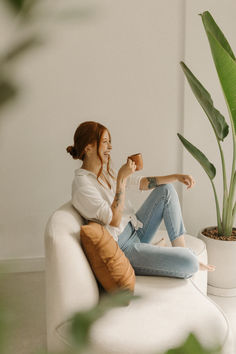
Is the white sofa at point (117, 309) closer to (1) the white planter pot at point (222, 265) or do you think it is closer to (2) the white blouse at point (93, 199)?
(2) the white blouse at point (93, 199)

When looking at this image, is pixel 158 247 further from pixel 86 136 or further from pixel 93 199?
pixel 86 136

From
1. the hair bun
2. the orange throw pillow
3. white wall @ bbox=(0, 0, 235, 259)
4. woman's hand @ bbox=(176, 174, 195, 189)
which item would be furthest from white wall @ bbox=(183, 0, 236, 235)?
the orange throw pillow

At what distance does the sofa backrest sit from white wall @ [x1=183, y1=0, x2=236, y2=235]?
1.49 meters

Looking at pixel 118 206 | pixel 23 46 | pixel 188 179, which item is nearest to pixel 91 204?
pixel 118 206

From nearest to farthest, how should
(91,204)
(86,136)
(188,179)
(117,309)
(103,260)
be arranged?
(117,309), (103,260), (91,204), (86,136), (188,179)

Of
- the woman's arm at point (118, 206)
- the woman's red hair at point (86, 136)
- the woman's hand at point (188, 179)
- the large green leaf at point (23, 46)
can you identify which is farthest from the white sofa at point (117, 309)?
the large green leaf at point (23, 46)

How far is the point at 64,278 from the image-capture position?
137 cm

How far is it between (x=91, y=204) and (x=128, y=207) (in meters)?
0.49

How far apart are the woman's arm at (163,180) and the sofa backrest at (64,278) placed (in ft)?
2.53

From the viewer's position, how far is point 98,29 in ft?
8.20

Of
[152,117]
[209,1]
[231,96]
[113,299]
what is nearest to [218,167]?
[152,117]

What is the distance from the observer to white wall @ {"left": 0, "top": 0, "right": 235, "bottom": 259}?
8.20 ft

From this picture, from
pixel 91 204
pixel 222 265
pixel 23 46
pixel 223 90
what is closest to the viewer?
pixel 23 46

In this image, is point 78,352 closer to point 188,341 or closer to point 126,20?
point 188,341
